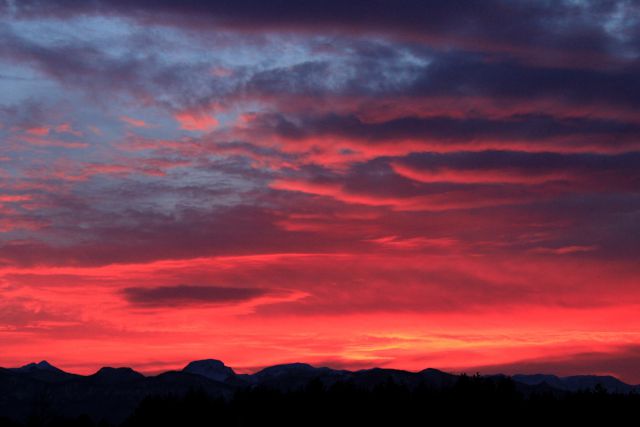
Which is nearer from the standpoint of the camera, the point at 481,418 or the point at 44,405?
the point at 44,405

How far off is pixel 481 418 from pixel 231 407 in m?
55.4

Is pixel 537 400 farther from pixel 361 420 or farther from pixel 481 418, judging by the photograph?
pixel 361 420

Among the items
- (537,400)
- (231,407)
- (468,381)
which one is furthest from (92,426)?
(537,400)

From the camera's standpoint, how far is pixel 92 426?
169000 mm

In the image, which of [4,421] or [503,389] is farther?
[503,389]

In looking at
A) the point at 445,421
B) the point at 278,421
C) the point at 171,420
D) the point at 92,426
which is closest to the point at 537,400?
the point at 445,421

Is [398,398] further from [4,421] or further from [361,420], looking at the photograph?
[4,421]

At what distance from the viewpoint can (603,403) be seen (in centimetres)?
17888

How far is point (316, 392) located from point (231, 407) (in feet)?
64.7

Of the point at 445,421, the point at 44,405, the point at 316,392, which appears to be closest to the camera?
the point at 44,405

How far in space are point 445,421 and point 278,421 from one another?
3537cm

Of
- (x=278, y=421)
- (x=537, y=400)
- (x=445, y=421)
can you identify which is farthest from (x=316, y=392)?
(x=537, y=400)

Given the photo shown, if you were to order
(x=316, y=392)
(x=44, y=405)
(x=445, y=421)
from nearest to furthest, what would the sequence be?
(x=44, y=405)
(x=445, y=421)
(x=316, y=392)

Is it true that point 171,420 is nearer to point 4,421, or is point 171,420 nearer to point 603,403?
point 4,421
